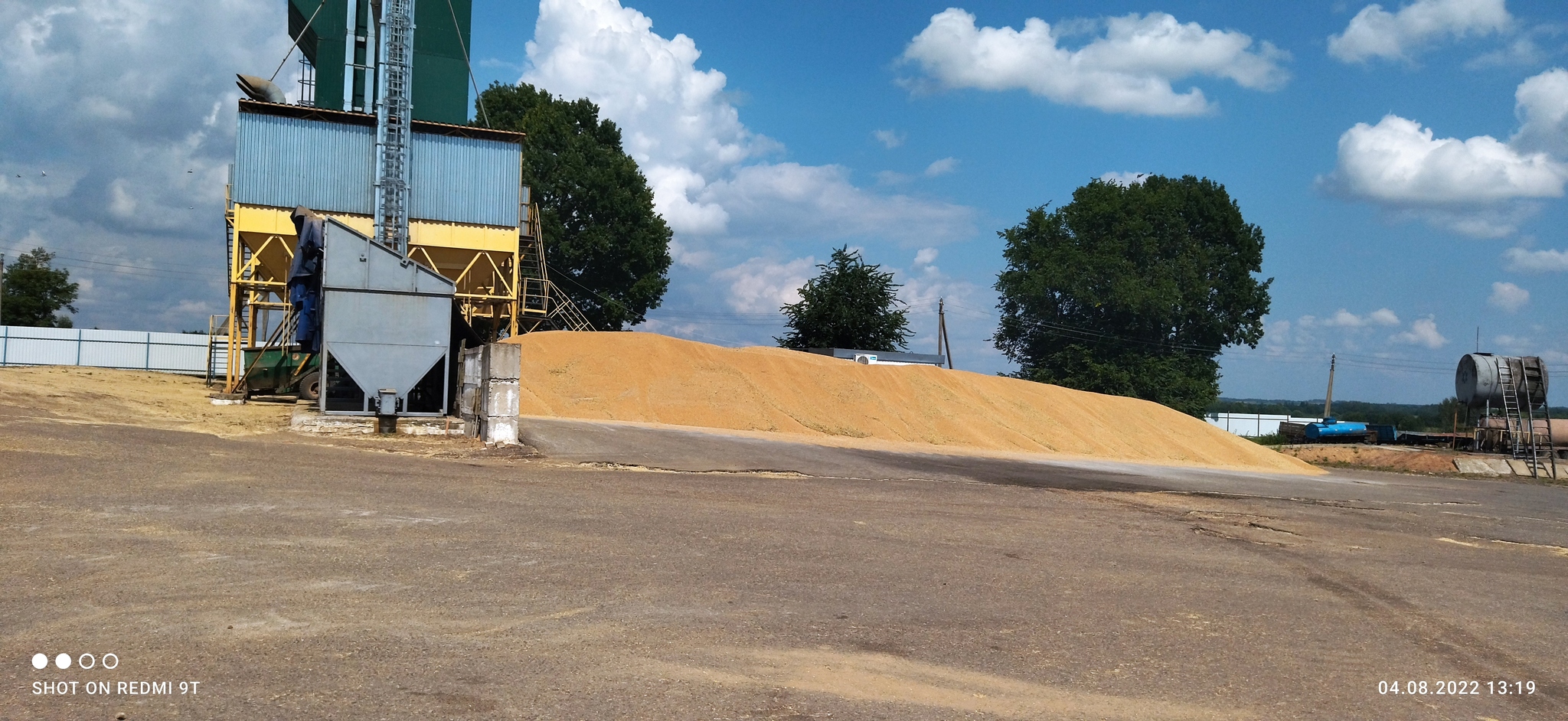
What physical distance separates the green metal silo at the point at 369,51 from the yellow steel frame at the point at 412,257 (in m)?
6.23

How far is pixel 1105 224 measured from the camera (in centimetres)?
6969

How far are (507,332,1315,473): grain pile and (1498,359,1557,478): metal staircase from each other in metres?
12.0

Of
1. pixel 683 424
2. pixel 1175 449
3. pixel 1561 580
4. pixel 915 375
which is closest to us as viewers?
pixel 1561 580

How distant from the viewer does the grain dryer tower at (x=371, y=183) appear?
3050 centimetres

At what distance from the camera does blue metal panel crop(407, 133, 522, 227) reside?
33.0 meters

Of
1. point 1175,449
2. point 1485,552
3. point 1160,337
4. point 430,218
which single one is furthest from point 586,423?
point 1160,337

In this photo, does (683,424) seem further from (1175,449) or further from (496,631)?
(496,631)

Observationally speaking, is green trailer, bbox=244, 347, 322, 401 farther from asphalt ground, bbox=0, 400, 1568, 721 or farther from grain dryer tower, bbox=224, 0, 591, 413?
asphalt ground, bbox=0, 400, 1568, 721

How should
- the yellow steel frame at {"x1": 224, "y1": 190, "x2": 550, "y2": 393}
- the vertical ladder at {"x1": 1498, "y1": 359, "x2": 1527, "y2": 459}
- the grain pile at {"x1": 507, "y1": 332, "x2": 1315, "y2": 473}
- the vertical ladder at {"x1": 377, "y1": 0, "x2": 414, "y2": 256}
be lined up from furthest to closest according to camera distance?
the vertical ladder at {"x1": 1498, "y1": 359, "x2": 1527, "y2": 459} → the vertical ladder at {"x1": 377, "y1": 0, "x2": 414, "y2": 256} → the yellow steel frame at {"x1": 224, "y1": 190, "x2": 550, "y2": 393} → the grain pile at {"x1": 507, "y1": 332, "x2": 1315, "y2": 473}

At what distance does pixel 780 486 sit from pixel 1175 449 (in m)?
21.6

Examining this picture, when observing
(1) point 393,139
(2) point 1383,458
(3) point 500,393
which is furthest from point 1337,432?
(3) point 500,393

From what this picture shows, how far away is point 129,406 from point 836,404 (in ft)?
59.3

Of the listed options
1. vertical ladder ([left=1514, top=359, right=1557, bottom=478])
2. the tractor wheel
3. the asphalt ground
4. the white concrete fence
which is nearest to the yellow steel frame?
the tractor wheel

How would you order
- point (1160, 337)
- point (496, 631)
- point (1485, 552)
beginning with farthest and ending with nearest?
point (1160, 337) → point (1485, 552) → point (496, 631)
